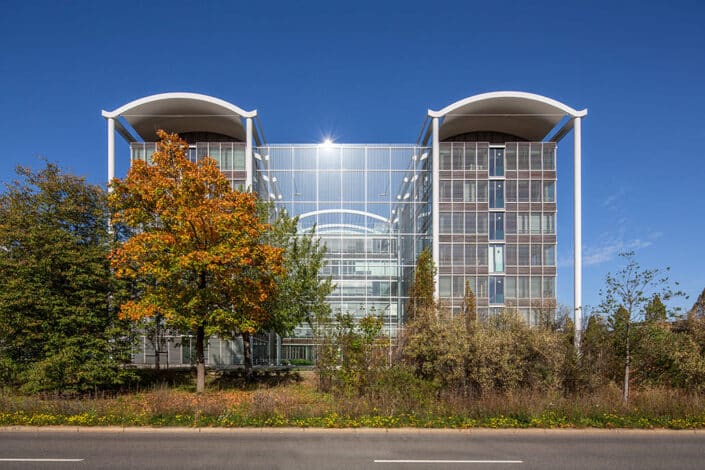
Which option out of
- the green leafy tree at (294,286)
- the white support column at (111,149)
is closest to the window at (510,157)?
the green leafy tree at (294,286)

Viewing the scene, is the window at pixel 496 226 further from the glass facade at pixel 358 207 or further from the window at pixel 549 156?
the window at pixel 549 156

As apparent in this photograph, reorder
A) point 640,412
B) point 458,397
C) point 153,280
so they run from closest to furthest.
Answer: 1. point 640,412
2. point 458,397
3. point 153,280

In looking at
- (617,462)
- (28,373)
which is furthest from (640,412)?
(28,373)

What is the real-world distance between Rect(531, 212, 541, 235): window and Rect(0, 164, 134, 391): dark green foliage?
2818 centimetres

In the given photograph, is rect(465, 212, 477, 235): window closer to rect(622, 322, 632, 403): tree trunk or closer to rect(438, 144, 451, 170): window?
rect(438, 144, 451, 170): window

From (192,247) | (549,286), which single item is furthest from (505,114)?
(192,247)

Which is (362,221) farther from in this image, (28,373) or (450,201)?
(28,373)

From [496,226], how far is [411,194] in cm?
702

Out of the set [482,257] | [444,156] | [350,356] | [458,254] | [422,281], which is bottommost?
[350,356]

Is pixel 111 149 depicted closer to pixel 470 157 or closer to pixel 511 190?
pixel 470 157

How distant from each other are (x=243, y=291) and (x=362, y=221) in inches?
651

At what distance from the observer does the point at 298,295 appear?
23031 mm

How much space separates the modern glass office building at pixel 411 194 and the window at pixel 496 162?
0.08m

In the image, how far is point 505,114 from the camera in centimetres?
3359
